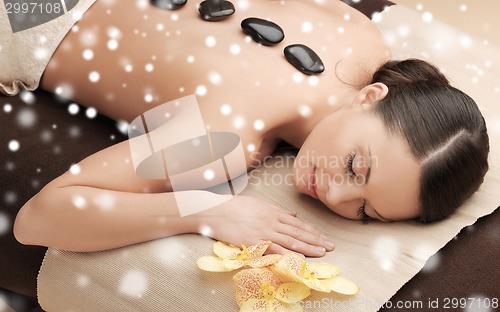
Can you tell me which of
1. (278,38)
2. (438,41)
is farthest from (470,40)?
(278,38)

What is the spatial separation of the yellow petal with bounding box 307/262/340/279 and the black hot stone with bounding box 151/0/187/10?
690 mm

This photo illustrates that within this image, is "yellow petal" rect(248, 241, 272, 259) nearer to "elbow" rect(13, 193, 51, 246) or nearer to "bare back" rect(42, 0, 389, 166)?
"bare back" rect(42, 0, 389, 166)

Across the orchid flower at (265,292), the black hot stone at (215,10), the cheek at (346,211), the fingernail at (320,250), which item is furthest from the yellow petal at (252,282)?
the black hot stone at (215,10)

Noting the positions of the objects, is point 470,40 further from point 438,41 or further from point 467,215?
point 467,215

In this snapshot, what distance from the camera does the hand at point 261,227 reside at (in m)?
1.22

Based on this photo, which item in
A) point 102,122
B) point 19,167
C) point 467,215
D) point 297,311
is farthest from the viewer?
point 102,122

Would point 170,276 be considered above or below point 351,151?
below

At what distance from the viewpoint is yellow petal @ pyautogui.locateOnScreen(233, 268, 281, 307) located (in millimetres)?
1120

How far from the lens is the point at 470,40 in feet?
6.13

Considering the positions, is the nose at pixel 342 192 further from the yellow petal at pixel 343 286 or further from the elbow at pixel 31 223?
the elbow at pixel 31 223

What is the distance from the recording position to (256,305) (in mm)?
1107

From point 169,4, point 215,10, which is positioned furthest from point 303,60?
point 169,4

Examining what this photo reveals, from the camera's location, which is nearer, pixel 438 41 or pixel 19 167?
pixel 19 167

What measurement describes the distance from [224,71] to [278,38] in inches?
5.4
